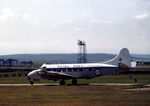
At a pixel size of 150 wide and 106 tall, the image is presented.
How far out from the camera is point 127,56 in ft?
200

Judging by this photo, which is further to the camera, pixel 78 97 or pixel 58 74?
pixel 58 74

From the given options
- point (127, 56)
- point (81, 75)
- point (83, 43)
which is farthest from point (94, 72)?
point (83, 43)

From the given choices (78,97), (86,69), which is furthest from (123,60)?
(78,97)

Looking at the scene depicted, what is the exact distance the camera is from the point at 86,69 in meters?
62.1

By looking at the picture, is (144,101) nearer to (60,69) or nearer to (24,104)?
(24,104)

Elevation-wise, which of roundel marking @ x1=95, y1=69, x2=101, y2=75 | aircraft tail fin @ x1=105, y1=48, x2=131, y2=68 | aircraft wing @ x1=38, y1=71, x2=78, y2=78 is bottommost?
aircraft wing @ x1=38, y1=71, x2=78, y2=78

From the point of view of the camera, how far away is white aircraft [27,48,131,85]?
6009 centimetres

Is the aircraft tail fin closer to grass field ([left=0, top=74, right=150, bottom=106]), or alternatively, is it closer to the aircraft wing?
the aircraft wing

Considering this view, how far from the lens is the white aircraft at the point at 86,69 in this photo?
60094mm

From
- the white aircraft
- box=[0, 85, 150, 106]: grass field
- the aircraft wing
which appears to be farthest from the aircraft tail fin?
box=[0, 85, 150, 106]: grass field

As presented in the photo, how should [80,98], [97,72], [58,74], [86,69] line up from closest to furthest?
[80,98], [97,72], [86,69], [58,74]

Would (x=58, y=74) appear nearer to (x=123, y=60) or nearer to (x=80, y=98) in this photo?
(x=123, y=60)

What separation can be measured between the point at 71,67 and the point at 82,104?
1232 inches

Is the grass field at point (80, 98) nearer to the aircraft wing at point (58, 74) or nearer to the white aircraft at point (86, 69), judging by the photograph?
the white aircraft at point (86, 69)
